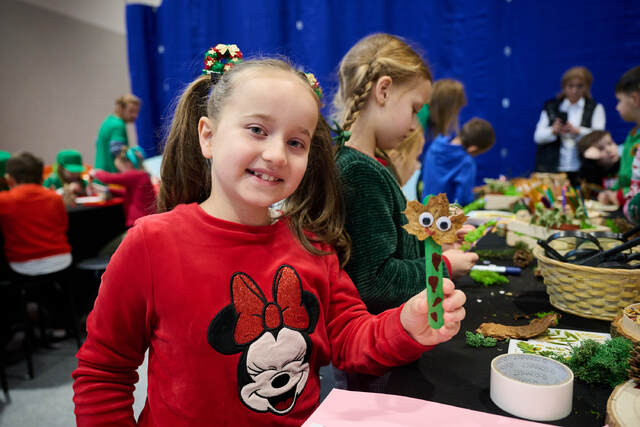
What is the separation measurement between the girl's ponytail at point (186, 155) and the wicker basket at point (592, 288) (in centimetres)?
81

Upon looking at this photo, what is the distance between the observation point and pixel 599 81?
404 centimetres

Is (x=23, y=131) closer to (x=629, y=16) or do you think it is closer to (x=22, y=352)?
(x=22, y=352)

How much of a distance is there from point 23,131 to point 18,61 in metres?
0.77

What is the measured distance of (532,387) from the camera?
0.63 m

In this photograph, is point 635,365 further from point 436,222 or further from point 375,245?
point 375,245

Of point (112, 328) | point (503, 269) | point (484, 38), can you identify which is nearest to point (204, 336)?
point (112, 328)

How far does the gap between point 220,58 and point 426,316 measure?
686mm

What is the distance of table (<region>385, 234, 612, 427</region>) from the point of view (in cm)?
68

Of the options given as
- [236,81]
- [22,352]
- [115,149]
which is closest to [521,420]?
[236,81]

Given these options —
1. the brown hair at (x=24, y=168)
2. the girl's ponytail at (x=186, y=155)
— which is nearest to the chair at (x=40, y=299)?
the brown hair at (x=24, y=168)

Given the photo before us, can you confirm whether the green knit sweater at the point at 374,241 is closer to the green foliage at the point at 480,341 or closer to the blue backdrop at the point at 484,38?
the green foliage at the point at 480,341

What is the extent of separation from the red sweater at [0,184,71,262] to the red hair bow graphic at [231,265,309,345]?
2415 millimetres

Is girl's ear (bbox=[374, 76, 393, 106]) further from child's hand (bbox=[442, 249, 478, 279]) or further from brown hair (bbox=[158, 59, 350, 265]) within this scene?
child's hand (bbox=[442, 249, 478, 279])

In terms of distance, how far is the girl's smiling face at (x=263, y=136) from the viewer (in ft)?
2.62
